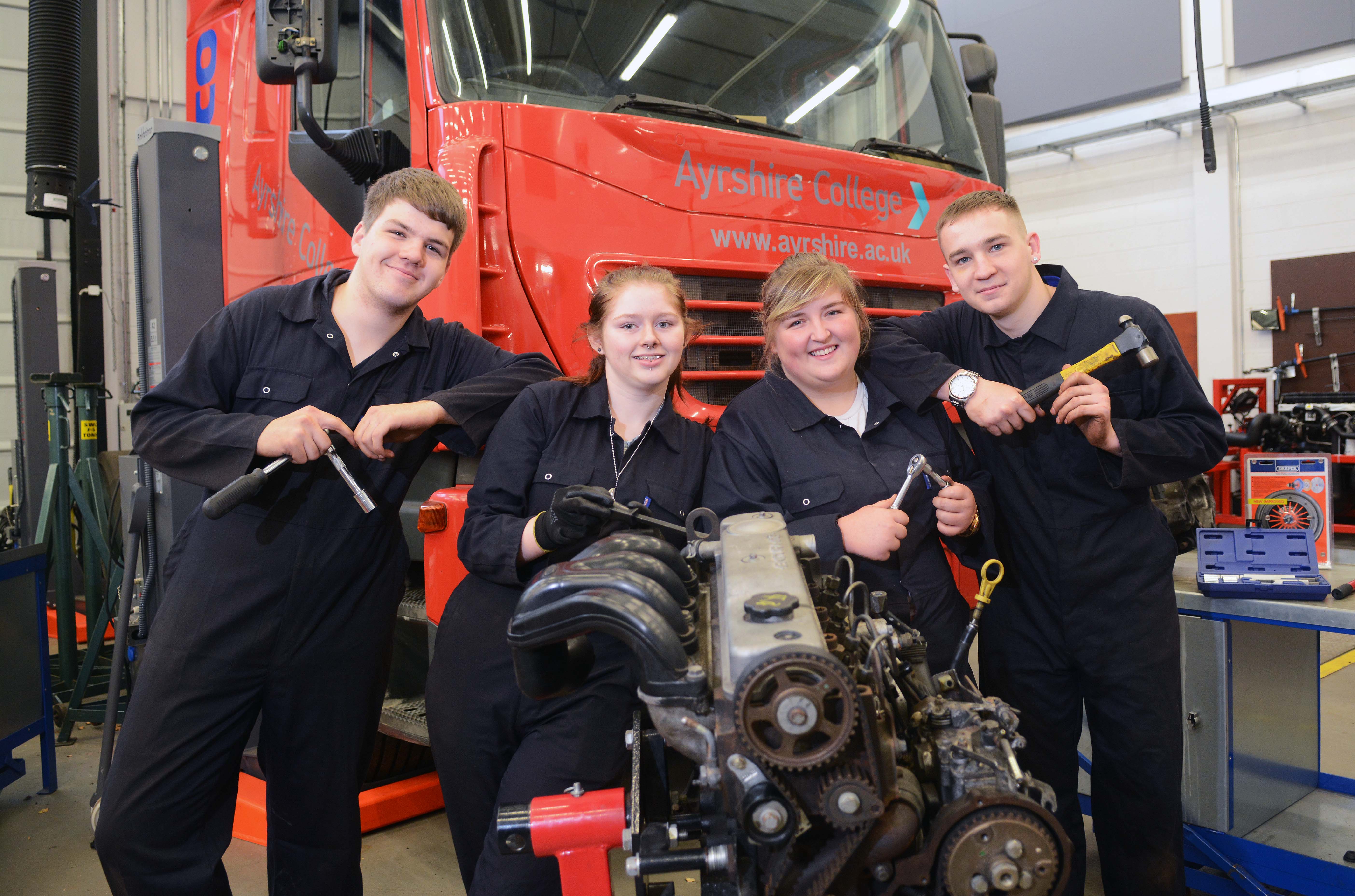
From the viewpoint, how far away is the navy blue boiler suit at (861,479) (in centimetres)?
165

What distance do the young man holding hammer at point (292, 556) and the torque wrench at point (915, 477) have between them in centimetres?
82

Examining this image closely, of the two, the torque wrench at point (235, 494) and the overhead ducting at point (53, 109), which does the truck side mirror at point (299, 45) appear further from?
the overhead ducting at point (53, 109)

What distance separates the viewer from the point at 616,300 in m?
1.67

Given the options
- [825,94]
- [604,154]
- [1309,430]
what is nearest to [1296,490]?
[825,94]

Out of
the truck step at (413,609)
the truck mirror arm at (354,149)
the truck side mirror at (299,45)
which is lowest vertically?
the truck step at (413,609)

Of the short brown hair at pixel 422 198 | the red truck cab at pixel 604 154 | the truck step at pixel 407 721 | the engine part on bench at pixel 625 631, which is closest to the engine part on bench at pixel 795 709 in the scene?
the engine part on bench at pixel 625 631

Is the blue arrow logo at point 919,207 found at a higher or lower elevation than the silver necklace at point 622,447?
higher

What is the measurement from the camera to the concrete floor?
242 cm

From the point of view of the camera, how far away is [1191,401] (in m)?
1.74

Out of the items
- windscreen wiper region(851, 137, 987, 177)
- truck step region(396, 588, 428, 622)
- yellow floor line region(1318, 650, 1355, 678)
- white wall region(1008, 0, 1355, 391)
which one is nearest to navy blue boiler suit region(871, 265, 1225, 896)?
windscreen wiper region(851, 137, 987, 177)

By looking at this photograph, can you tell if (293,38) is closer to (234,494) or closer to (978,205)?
(234,494)

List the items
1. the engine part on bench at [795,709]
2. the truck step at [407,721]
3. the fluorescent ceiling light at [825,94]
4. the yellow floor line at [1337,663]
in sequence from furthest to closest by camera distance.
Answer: the yellow floor line at [1337,663] → the fluorescent ceiling light at [825,94] → the truck step at [407,721] → the engine part on bench at [795,709]

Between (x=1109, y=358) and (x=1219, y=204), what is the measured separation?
26.6 feet

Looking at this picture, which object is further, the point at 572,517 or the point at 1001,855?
the point at 572,517
